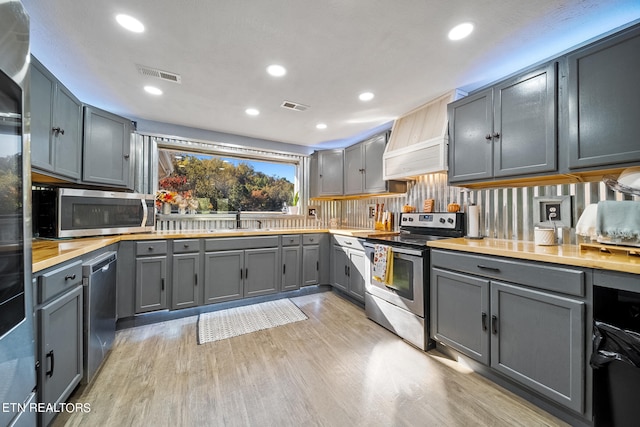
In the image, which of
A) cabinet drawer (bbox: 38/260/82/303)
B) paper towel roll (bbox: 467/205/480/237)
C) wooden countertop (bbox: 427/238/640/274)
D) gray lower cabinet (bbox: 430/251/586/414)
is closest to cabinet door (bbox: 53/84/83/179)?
cabinet drawer (bbox: 38/260/82/303)

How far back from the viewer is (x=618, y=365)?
48.4 inches

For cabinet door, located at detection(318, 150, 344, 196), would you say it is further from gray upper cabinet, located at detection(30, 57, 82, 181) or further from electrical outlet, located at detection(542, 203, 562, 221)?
gray upper cabinet, located at detection(30, 57, 82, 181)

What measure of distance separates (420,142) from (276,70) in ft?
5.29

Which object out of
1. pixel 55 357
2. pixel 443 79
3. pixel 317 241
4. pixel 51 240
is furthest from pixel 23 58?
pixel 317 241

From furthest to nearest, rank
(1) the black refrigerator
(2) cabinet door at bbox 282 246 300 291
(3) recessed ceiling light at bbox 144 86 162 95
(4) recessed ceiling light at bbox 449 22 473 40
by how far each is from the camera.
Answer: (2) cabinet door at bbox 282 246 300 291 < (3) recessed ceiling light at bbox 144 86 162 95 < (4) recessed ceiling light at bbox 449 22 473 40 < (1) the black refrigerator

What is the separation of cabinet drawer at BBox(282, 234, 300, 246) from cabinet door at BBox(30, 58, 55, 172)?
7.41ft

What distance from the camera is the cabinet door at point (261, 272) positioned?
10.2 feet

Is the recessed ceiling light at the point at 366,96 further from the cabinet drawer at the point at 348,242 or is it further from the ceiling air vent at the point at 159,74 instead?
the ceiling air vent at the point at 159,74

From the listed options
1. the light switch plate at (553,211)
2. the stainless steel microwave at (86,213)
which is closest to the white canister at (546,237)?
the light switch plate at (553,211)

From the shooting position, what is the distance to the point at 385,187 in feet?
10.4

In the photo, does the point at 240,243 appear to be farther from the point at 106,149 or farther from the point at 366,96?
the point at 366,96

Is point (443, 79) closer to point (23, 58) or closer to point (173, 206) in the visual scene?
point (23, 58)

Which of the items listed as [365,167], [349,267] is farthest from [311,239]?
[365,167]

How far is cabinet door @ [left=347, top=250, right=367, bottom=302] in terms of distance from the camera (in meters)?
2.99
